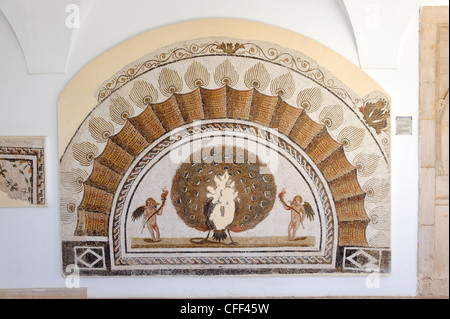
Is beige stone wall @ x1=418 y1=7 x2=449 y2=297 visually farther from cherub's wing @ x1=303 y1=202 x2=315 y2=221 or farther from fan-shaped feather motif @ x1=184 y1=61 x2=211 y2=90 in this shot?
fan-shaped feather motif @ x1=184 y1=61 x2=211 y2=90

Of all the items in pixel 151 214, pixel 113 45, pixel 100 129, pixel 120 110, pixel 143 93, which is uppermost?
pixel 113 45

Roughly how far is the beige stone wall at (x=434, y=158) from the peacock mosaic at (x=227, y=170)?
32 cm

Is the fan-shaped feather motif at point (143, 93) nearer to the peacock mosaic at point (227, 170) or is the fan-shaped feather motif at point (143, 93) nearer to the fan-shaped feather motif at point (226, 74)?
the peacock mosaic at point (227, 170)

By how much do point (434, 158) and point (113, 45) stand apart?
109 inches

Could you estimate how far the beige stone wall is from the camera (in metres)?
3.05

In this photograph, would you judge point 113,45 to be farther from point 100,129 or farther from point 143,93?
point 100,129

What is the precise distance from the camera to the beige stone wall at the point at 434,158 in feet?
10.0

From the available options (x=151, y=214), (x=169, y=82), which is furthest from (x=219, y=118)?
(x=151, y=214)

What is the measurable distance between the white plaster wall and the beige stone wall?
0.06 m

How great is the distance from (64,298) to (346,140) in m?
2.64

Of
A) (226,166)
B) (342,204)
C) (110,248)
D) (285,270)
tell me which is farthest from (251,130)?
(110,248)

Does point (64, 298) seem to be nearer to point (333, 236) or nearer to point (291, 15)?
point (333, 236)

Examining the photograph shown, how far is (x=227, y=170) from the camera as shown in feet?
10.00

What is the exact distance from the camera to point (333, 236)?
3076 mm
